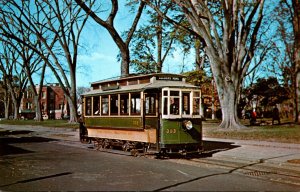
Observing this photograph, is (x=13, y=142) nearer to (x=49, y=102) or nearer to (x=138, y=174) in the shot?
(x=138, y=174)

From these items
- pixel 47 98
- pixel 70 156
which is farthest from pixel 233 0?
pixel 47 98

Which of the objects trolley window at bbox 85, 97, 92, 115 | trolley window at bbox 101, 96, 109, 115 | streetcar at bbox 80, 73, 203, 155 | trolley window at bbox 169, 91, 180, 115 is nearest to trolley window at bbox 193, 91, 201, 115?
streetcar at bbox 80, 73, 203, 155

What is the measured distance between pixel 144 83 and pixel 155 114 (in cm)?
150

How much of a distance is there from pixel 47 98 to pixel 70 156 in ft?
356

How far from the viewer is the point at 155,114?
47.9 ft

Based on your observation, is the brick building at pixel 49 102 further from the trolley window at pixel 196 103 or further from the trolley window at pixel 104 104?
the trolley window at pixel 196 103

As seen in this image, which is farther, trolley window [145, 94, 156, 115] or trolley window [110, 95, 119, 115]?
trolley window [110, 95, 119, 115]

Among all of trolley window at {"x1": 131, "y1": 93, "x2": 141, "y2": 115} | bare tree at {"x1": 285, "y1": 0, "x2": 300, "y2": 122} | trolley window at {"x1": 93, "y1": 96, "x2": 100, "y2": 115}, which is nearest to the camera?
trolley window at {"x1": 131, "y1": 93, "x2": 141, "y2": 115}

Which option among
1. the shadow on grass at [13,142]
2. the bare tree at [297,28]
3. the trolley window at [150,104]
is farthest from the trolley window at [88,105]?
the bare tree at [297,28]

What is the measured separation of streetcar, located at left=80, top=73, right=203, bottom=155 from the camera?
1432cm

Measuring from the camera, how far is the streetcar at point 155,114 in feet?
47.0

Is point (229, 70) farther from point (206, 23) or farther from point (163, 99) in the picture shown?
point (163, 99)

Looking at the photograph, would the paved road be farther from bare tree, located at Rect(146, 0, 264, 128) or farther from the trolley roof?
bare tree, located at Rect(146, 0, 264, 128)

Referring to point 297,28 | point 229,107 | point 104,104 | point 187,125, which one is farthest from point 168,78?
point 297,28
